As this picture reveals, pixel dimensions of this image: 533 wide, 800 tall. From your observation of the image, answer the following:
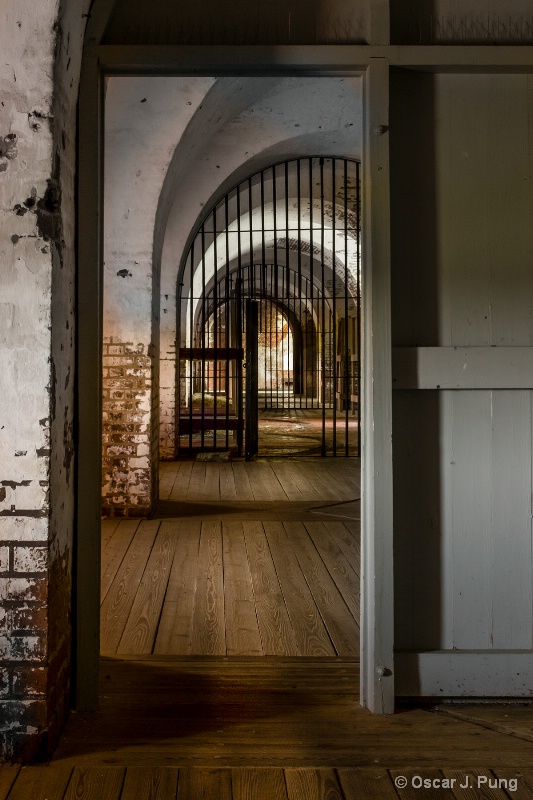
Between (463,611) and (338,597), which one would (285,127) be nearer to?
(338,597)

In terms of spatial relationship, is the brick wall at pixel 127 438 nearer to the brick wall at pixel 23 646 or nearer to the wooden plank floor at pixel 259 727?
the wooden plank floor at pixel 259 727

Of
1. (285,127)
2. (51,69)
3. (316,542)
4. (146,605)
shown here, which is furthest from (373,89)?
(285,127)

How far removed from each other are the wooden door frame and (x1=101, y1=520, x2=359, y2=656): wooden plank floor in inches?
21.3

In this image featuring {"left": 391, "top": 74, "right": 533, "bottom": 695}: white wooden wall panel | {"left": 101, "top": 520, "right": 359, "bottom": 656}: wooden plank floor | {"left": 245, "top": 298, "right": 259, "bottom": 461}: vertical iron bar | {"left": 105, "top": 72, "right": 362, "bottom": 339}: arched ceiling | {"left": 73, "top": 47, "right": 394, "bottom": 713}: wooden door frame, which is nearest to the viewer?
{"left": 73, "top": 47, "right": 394, "bottom": 713}: wooden door frame

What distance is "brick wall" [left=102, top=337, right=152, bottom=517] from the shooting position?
550 cm

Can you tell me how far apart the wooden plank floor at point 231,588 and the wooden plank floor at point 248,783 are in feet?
2.84

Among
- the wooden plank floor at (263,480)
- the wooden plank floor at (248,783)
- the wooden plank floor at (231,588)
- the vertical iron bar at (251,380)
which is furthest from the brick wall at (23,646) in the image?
the vertical iron bar at (251,380)

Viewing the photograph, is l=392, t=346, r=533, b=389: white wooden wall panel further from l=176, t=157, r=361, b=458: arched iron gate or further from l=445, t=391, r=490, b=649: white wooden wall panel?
l=176, t=157, r=361, b=458: arched iron gate

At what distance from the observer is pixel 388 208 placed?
7.95 feet

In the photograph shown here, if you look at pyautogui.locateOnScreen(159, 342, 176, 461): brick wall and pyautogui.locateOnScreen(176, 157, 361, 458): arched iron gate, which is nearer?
pyautogui.locateOnScreen(159, 342, 176, 461): brick wall

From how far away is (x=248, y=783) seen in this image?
6.42ft

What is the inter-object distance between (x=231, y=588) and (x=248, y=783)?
1798mm

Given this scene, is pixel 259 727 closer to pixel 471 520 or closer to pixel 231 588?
pixel 471 520

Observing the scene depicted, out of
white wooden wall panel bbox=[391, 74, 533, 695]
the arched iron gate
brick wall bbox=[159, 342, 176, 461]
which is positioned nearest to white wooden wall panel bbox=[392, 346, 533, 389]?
white wooden wall panel bbox=[391, 74, 533, 695]
